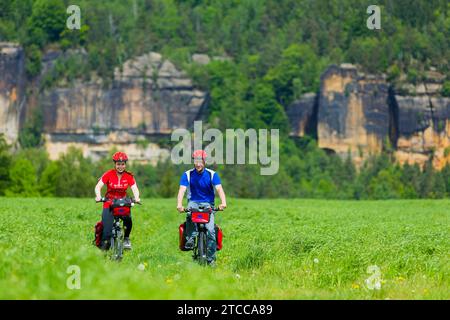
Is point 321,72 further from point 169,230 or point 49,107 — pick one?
point 169,230

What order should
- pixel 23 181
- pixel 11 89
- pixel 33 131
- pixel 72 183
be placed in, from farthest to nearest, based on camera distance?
pixel 11 89
pixel 33 131
pixel 72 183
pixel 23 181

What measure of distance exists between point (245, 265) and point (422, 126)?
511 ft

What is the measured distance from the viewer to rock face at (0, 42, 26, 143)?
176 meters

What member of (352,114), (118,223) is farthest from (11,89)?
(118,223)

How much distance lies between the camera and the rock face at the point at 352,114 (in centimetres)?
17625

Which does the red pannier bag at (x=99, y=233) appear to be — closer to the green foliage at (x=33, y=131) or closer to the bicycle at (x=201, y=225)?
the bicycle at (x=201, y=225)

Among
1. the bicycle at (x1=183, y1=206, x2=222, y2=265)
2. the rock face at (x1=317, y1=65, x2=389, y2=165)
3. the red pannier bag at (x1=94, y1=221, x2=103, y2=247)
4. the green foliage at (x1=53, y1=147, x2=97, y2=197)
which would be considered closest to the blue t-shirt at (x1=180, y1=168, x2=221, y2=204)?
the bicycle at (x1=183, y1=206, x2=222, y2=265)

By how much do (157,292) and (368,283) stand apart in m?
4.20

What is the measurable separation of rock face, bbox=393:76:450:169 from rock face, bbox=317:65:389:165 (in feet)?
7.59

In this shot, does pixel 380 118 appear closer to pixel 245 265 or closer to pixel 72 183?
pixel 72 183

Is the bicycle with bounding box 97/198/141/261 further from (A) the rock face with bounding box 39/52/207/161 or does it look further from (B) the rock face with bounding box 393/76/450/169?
(A) the rock face with bounding box 39/52/207/161

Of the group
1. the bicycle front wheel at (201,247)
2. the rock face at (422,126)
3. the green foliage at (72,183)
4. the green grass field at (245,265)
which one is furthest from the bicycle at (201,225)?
the rock face at (422,126)

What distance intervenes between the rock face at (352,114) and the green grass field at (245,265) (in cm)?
14650

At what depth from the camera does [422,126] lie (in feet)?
574
